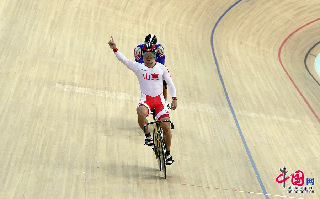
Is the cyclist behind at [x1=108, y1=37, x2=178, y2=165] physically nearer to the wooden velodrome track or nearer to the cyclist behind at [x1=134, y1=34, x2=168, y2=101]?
the cyclist behind at [x1=134, y1=34, x2=168, y2=101]

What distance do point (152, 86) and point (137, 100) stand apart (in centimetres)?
206

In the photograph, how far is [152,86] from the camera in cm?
486

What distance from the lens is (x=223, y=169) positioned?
5.49 metres

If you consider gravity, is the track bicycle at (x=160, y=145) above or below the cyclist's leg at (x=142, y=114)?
below

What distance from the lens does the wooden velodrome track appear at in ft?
16.2

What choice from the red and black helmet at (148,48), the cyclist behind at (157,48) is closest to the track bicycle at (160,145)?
the cyclist behind at (157,48)

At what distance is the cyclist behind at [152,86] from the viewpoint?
4695 millimetres

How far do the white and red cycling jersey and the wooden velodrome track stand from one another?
0.72 metres

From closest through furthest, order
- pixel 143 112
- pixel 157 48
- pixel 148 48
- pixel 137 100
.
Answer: pixel 148 48 < pixel 143 112 < pixel 157 48 < pixel 137 100

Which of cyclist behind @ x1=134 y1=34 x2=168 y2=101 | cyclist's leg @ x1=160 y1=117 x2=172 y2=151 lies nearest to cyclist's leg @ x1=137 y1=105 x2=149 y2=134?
cyclist's leg @ x1=160 y1=117 x2=172 y2=151

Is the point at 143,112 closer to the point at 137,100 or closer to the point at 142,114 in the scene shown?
the point at 142,114

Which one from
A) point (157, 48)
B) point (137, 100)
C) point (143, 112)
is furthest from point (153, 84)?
point (137, 100)

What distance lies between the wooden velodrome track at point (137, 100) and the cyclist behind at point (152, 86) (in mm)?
617

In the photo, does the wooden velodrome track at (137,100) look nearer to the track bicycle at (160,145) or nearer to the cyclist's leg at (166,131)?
the track bicycle at (160,145)
